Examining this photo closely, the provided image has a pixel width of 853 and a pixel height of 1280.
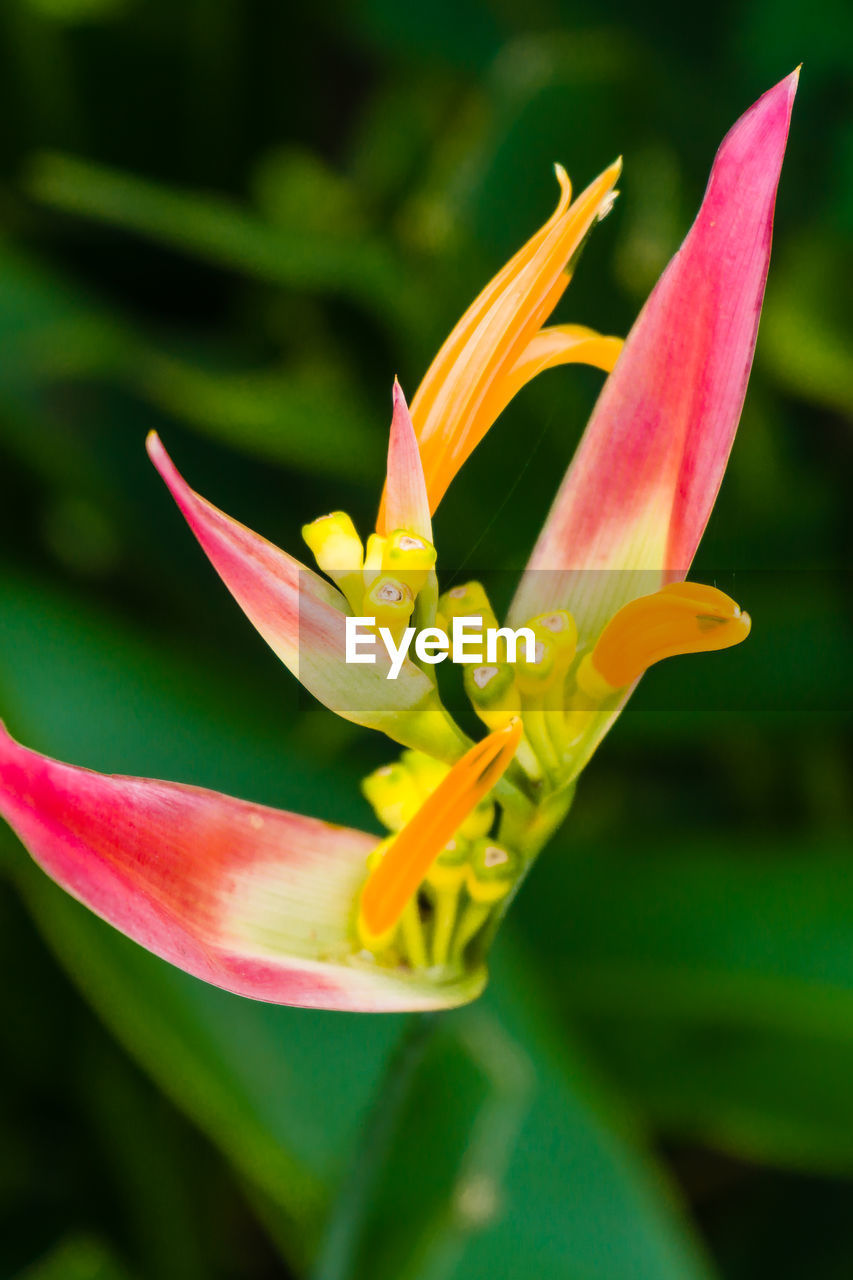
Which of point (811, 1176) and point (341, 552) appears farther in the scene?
point (811, 1176)

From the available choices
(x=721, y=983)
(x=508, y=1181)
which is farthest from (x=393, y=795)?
(x=721, y=983)

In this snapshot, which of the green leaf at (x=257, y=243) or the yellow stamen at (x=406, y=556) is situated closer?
the yellow stamen at (x=406, y=556)

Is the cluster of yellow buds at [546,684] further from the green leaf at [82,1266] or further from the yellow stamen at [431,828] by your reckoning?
the green leaf at [82,1266]

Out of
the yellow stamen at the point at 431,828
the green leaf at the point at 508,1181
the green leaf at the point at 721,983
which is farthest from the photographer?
the green leaf at the point at 721,983

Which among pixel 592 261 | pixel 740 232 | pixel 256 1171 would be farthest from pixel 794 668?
pixel 740 232

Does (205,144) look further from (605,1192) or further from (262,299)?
(605,1192)

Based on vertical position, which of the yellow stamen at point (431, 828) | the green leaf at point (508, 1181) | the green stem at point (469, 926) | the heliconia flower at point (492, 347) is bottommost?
the green leaf at point (508, 1181)

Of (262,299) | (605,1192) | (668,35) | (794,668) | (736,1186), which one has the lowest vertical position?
(736,1186)

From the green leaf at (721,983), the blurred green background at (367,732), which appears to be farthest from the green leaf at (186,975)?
the green leaf at (721,983)
